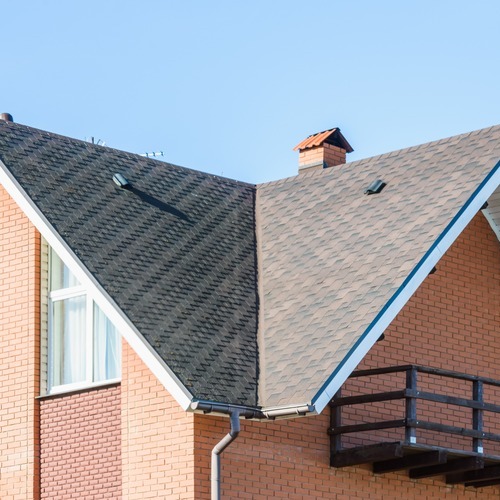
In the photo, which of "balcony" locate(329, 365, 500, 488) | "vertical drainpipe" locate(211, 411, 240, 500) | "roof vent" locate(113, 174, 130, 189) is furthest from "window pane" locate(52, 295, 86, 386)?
"balcony" locate(329, 365, 500, 488)

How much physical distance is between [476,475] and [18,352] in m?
6.08

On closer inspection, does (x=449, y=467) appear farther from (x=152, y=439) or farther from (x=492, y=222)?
(x=492, y=222)

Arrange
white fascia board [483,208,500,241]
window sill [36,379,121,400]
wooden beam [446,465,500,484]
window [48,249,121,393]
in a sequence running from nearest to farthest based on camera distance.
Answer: window sill [36,379,121,400] → window [48,249,121,393] → wooden beam [446,465,500,484] → white fascia board [483,208,500,241]

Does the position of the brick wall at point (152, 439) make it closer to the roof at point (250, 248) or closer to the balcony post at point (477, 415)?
the roof at point (250, 248)

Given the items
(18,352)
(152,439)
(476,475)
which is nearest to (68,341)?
(18,352)

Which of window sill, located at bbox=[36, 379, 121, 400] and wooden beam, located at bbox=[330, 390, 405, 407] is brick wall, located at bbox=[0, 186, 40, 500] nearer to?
window sill, located at bbox=[36, 379, 121, 400]

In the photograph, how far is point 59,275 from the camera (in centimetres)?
2000

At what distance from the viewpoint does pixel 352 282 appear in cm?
1952

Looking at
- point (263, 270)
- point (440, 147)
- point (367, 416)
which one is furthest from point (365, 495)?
point (440, 147)

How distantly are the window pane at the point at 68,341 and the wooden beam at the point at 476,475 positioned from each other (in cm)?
502

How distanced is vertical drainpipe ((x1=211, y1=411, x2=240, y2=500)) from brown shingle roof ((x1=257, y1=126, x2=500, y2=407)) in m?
0.63

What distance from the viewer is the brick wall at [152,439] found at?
1766cm

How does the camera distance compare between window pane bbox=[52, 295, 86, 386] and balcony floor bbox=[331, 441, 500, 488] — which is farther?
window pane bbox=[52, 295, 86, 386]

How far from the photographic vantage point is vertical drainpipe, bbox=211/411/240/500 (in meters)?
17.4
